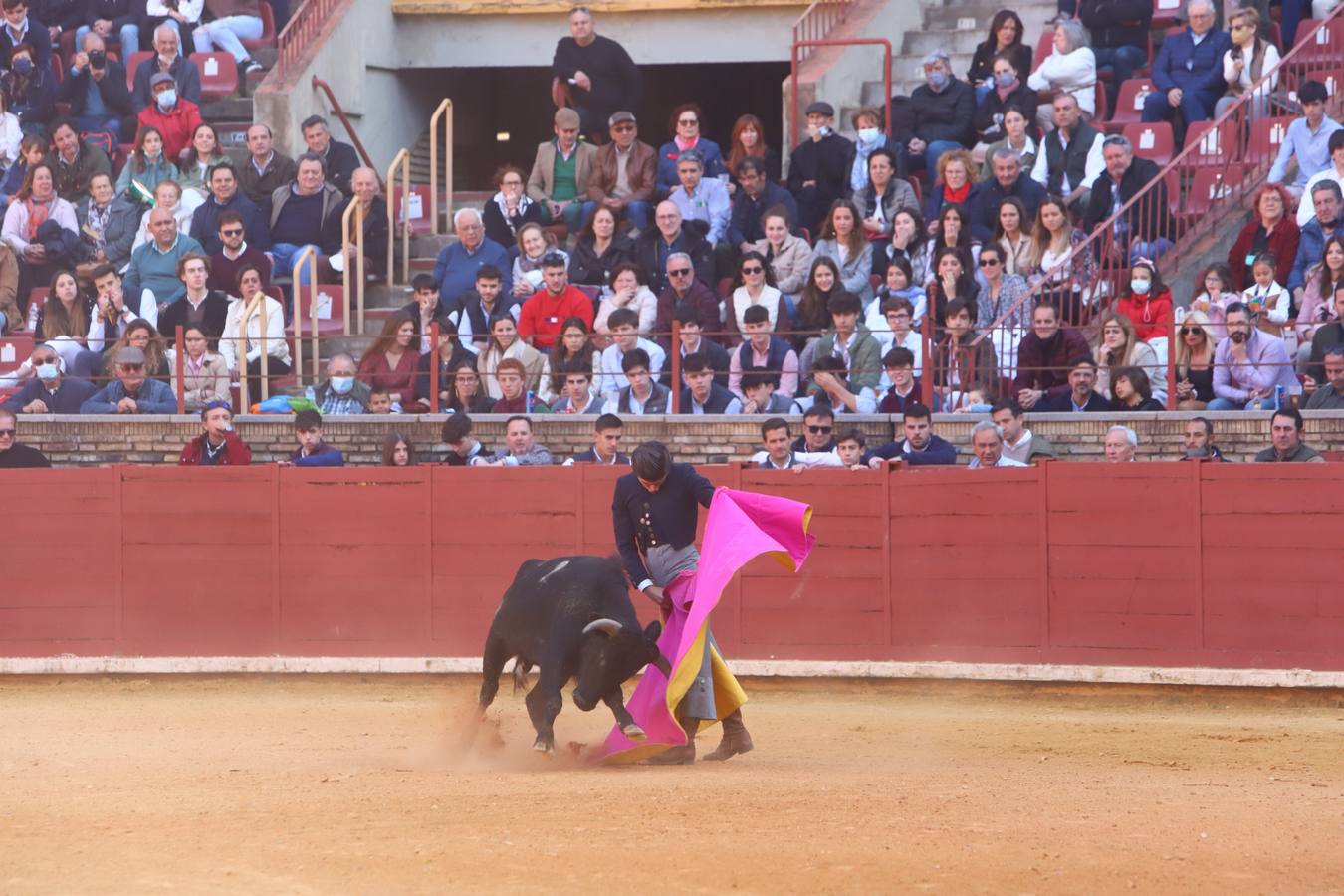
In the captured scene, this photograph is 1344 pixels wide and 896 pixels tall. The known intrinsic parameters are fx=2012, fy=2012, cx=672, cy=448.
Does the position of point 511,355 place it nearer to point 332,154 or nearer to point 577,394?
point 577,394

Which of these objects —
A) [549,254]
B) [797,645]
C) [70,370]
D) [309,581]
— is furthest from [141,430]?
[797,645]

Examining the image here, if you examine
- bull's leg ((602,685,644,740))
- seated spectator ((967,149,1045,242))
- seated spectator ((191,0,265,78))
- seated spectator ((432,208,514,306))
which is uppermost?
seated spectator ((191,0,265,78))

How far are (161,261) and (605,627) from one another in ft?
26.6

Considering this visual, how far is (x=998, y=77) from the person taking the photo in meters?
14.8

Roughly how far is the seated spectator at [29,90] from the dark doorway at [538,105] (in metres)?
3.90

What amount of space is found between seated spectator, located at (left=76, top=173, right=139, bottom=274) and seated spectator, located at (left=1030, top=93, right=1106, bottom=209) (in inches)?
277

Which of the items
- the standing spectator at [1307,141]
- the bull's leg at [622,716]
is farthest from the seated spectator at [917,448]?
the bull's leg at [622,716]

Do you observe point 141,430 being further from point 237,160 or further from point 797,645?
point 797,645

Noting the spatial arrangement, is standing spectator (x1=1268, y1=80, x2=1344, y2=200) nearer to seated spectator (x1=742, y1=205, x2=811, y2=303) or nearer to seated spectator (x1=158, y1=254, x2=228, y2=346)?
seated spectator (x1=742, y1=205, x2=811, y2=303)

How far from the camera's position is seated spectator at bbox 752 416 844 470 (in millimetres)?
11844

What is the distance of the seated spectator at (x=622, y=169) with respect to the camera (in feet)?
49.1

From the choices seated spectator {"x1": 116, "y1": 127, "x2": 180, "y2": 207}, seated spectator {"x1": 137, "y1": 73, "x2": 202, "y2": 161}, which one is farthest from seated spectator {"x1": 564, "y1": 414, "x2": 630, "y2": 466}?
seated spectator {"x1": 137, "y1": 73, "x2": 202, "y2": 161}

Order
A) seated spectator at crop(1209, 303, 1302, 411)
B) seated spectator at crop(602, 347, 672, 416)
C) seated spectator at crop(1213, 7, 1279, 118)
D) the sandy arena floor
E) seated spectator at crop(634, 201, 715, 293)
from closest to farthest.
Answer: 1. the sandy arena floor
2. seated spectator at crop(1209, 303, 1302, 411)
3. seated spectator at crop(602, 347, 672, 416)
4. seated spectator at crop(634, 201, 715, 293)
5. seated spectator at crop(1213, 7, 1279, 118)

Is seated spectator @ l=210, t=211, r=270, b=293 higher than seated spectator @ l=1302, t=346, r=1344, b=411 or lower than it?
higher
